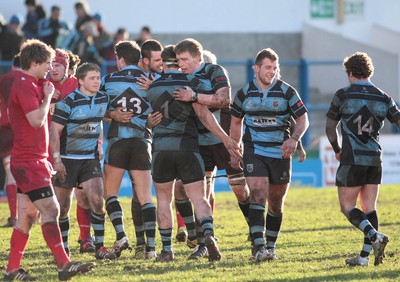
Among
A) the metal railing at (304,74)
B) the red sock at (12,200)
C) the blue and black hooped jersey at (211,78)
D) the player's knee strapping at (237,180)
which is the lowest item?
the metal railing at (304,74)

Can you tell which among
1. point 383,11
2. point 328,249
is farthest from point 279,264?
point 383,11

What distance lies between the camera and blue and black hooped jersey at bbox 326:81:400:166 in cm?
1049

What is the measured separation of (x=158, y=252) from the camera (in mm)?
11859

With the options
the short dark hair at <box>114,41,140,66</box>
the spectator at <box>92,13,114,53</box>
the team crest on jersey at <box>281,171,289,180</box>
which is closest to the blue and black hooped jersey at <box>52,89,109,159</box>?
the short dark hair at <box>114,41,140,66</box>

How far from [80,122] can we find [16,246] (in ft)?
5.80

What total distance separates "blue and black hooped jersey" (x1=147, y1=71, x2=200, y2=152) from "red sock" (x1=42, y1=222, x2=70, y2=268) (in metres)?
1.68

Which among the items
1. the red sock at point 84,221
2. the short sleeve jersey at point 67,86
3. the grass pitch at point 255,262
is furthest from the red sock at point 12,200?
the short sleeve jersey at point 67,86

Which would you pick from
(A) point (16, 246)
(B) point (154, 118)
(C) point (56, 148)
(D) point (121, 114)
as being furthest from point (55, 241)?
(D) point (121, 114)

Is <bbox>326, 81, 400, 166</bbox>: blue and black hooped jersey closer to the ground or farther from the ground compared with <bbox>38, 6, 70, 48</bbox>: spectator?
farther from the ground

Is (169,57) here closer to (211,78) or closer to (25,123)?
(211,78)

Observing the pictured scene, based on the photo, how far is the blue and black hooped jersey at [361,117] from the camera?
34.4ft

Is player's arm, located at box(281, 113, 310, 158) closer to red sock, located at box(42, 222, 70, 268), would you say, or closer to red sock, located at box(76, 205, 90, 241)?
red sock, located at box(42, 222, 70, 268)

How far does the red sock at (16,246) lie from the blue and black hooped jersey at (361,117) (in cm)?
322

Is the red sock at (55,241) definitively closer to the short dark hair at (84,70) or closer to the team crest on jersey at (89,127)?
the team crest on jersey at (89,127)
